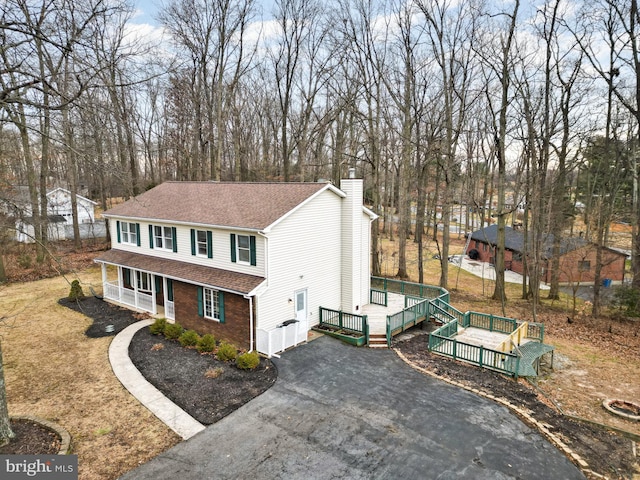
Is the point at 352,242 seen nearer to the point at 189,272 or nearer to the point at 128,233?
the point at 189,272

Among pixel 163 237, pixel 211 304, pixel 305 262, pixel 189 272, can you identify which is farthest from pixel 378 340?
pixel 163 237

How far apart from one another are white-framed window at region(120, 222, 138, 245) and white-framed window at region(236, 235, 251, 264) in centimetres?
791

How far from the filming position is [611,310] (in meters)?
23.1

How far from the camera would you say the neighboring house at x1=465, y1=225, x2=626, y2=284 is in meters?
27.0

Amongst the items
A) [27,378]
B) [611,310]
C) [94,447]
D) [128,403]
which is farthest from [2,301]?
[611,310]

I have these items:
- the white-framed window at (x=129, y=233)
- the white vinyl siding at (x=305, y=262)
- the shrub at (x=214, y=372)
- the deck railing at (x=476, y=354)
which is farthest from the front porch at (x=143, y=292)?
the deck railing at (x=476, y=354)

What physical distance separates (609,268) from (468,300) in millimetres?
18106

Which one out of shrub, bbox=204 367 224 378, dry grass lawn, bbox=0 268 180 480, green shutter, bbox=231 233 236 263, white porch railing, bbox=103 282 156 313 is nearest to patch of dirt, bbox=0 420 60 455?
dry grass lawn, bbox=0 268 180 480

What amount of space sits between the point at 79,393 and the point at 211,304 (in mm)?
5391

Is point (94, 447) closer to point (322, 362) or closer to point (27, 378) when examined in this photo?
point (27, 378)

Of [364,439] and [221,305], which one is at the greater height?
[221,305]

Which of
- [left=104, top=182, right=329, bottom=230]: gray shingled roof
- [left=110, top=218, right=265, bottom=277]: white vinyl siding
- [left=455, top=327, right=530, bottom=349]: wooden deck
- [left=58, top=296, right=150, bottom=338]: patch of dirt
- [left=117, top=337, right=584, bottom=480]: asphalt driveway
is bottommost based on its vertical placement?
[left=455, top=327, right=530, bottom=349]: wooden deck

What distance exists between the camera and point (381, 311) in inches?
754

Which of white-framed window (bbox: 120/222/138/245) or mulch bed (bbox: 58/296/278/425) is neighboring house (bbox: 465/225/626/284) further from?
white-framed window (bbox: 120/222/138/245)
